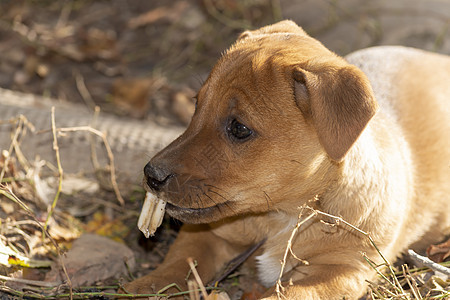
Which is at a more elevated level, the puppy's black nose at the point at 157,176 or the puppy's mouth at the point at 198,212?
the puppy's black nose at the point at 157,176

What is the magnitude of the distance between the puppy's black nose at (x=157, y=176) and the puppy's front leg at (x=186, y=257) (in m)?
0.80

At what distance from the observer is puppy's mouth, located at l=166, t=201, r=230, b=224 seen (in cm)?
388

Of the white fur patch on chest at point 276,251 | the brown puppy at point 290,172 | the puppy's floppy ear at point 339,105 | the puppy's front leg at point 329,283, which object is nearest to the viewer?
the puppy's floppy ear at point 339,105

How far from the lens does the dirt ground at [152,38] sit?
7688 mm

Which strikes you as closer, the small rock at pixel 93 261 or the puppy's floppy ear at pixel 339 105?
the puppy's floppy ear at pixel 339 105

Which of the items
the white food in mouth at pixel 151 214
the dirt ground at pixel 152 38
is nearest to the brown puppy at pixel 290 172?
the white food in mouth at pixel 151 214

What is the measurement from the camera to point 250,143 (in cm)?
374

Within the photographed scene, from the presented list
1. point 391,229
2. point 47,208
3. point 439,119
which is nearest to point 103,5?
point 47,208

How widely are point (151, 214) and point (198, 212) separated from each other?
430mm

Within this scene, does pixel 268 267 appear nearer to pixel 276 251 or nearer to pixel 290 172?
pixel 276 251

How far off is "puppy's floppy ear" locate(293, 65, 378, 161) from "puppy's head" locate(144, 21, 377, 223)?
0.06ft

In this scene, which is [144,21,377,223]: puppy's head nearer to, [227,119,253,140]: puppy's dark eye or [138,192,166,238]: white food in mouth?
[227,119,253,140]: puppy's dark eye

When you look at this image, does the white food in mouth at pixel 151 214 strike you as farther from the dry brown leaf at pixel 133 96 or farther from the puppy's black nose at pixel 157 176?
the dry brown leaf at pixel 133 96

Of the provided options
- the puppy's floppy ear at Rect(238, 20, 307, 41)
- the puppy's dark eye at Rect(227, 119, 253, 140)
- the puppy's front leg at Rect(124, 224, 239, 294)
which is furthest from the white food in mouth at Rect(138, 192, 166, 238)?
the puppy's floppy ear at Rect(238, 20, 307, 41)
